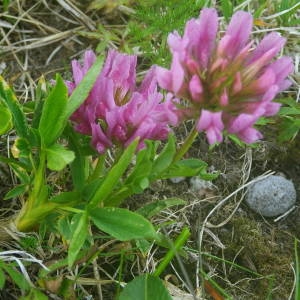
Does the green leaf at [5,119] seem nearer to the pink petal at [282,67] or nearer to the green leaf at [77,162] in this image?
the green leaf at [77,162]

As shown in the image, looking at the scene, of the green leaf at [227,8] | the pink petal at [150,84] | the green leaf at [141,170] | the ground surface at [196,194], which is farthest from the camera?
the green leaf at [227,8]

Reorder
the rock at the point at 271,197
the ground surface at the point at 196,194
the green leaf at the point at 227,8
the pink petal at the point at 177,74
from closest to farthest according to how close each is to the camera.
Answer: the pink petal at the point at 177,74 → the ground surface at the point at 196,194 → the rock at the point at 271,197 → the green leaf at the point at 227,8

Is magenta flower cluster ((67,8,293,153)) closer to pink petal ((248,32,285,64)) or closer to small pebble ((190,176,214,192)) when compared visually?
pink petal ((248,32,285,64))

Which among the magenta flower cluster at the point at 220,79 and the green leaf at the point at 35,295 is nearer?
the magenta flower cluster at the point at 220,79

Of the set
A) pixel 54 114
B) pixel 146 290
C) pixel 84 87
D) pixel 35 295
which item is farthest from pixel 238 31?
pixel 35 295

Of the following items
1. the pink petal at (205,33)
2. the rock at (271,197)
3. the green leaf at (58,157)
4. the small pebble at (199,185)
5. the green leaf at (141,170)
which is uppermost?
the pink petal at (205,33)

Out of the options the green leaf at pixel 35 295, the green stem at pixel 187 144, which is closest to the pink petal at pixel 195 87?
the green stem at pixel 187 144

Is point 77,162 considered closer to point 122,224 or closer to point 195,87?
point 122,224
